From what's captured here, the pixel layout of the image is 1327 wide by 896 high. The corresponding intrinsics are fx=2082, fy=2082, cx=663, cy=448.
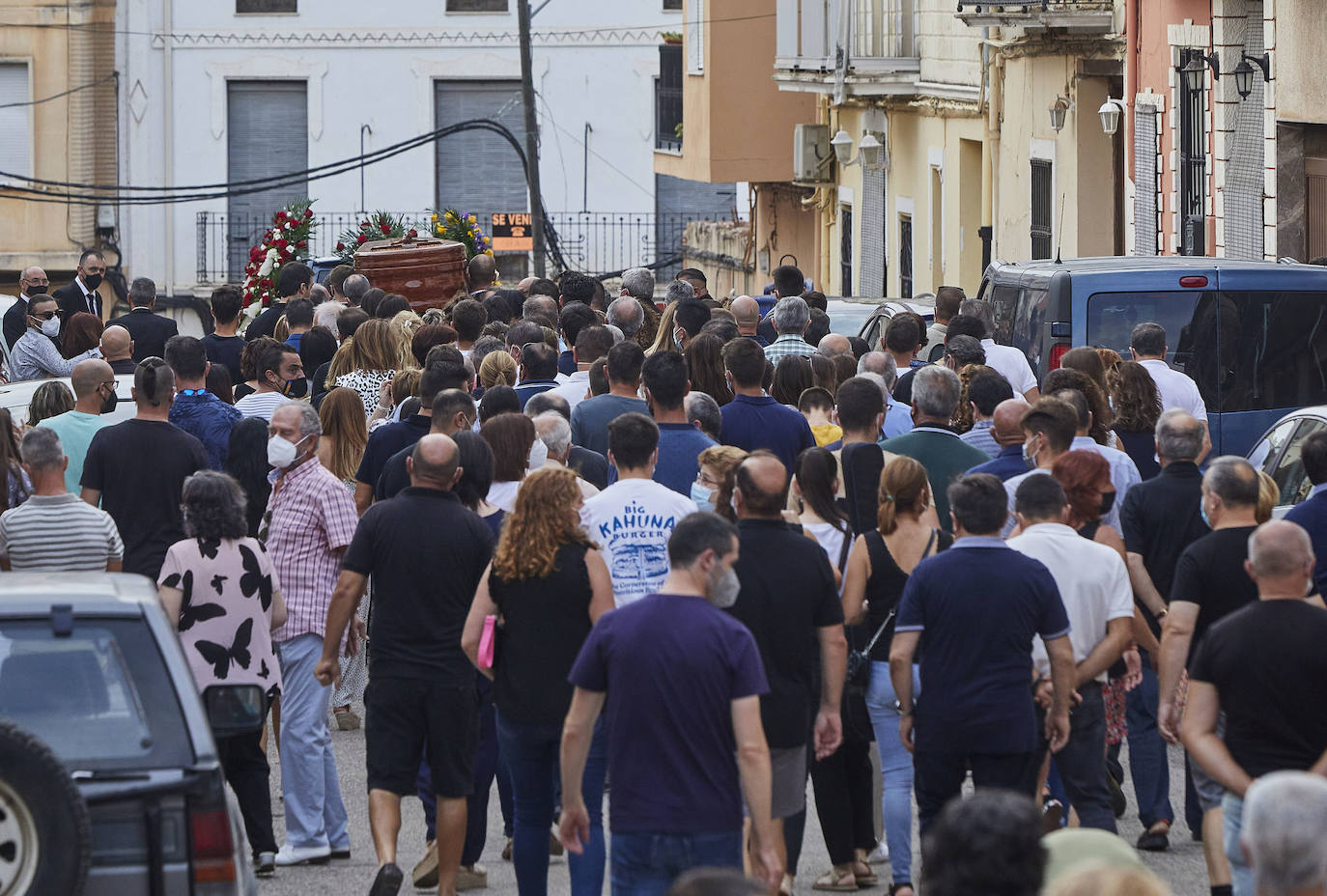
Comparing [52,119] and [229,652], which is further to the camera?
[52,119]

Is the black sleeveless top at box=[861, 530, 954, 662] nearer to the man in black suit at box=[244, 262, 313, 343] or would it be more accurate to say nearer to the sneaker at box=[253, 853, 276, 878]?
the sneaker at box=[253, 853, 276, 878]

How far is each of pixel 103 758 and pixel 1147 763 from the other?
4.78 meters

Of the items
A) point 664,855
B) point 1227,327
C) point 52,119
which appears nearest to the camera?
point 664,855

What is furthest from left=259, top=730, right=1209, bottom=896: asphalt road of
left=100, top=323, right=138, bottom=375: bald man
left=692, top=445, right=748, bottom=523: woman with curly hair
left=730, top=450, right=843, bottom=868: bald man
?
left=100, top=323, right=138, bottom=375: bald man

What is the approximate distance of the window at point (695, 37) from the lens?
104 ft

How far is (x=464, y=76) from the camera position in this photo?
4056 cm

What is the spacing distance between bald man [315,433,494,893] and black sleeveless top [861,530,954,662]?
A: 1403mm

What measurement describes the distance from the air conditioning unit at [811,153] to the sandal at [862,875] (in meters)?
23.5

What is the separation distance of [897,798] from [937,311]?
22.7 feet

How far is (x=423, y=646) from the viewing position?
753 cm

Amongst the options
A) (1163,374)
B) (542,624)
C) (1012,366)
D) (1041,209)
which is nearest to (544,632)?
(542,624)

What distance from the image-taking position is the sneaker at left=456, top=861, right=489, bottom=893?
26.5 ft

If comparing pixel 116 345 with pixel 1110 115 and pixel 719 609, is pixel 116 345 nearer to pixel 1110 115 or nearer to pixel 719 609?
pixel 719 609

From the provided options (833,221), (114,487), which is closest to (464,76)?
(833,221)
